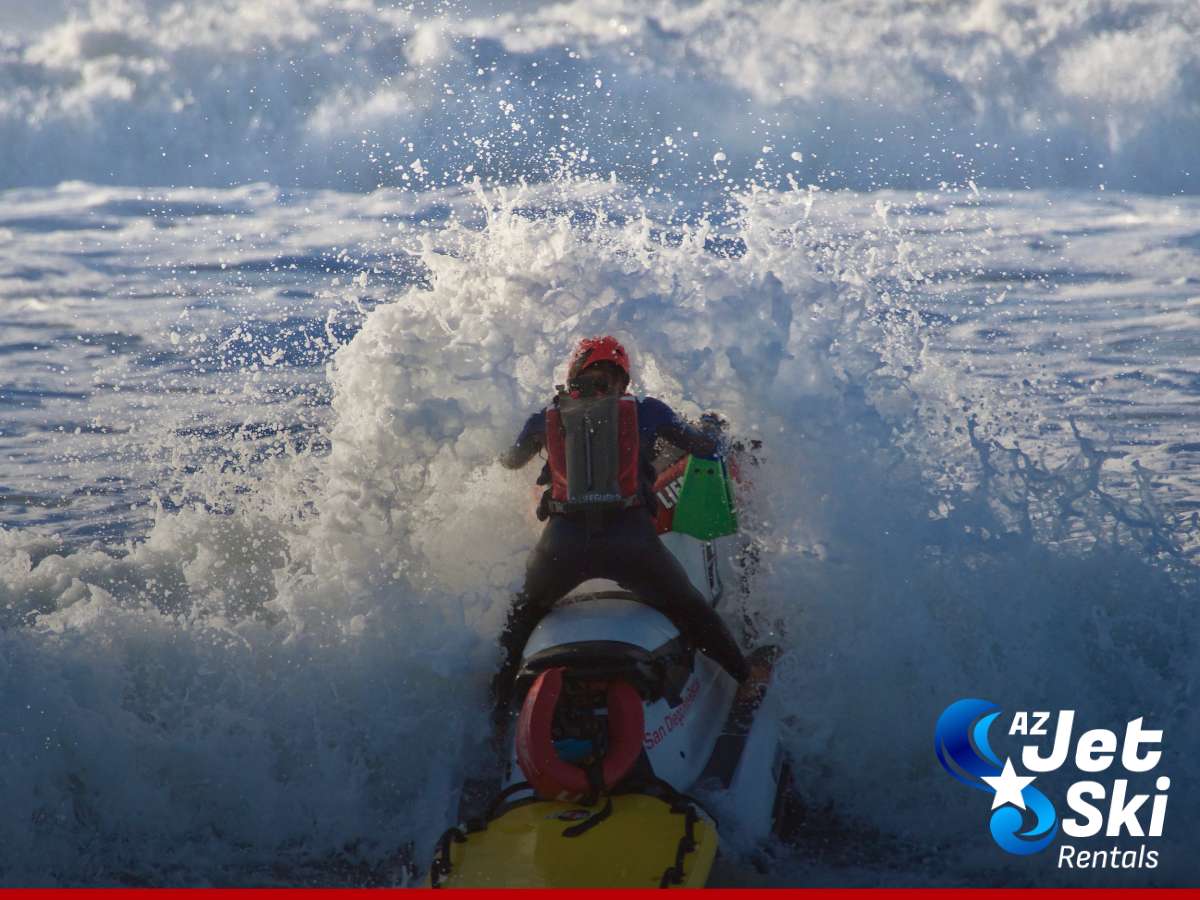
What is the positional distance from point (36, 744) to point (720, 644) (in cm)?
324

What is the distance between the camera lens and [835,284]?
7.91 metres

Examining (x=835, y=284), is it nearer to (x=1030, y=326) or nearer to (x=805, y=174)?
(x=1030, y=326)

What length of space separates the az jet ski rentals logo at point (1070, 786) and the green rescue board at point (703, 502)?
145 cm

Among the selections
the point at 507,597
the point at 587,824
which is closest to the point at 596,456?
the point at 507,597

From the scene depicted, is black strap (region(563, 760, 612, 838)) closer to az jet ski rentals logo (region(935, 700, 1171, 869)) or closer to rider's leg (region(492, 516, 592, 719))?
rider's leg (region(492, 516, 592, 719))

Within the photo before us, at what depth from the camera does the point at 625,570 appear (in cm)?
594

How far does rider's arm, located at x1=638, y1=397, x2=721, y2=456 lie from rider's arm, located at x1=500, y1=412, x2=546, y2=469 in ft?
1.59

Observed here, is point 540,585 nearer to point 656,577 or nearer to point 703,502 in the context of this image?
point 656,577

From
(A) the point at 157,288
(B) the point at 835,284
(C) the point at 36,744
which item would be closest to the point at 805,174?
(A) the point at 157,288

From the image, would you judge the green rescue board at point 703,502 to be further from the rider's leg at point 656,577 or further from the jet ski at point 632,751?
the rider's leg at point 656,577

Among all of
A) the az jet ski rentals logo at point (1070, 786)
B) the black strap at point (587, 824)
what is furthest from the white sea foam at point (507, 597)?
the black strap at point (587, 824)

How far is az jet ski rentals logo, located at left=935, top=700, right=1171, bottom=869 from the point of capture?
5734 mm

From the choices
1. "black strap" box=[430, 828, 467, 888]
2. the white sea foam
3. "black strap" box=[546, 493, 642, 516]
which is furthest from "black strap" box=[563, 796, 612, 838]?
"black strap" box=[546, 493, 642, 516]

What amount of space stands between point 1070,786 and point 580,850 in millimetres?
2704
